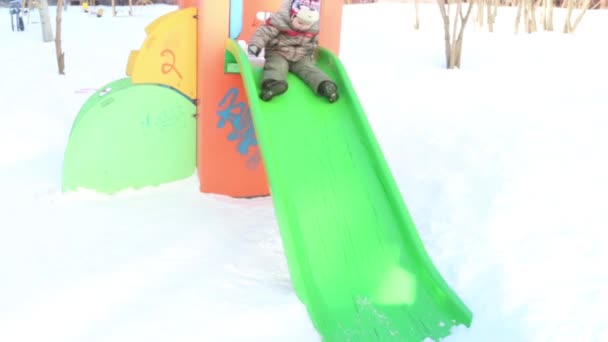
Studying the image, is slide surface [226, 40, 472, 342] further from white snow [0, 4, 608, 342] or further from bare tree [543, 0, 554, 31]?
bare tree [543, 0, 554, 31]

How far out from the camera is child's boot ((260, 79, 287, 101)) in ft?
8.34

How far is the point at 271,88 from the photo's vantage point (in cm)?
255

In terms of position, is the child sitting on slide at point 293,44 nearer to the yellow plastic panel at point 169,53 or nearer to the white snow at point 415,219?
the yellow plastic panel at point 169,53

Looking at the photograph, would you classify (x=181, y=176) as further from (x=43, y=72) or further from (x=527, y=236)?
(x=43, y=72)

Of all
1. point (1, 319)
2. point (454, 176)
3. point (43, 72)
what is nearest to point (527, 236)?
point (454, 176)

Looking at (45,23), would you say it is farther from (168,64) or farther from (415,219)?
(415,219)

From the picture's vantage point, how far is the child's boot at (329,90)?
2627 millimetres

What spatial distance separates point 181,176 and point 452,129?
5.75 ft

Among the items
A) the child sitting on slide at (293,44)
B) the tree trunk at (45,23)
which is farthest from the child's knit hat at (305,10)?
the tree trunk at (45,23)

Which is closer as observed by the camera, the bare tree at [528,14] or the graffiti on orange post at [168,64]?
the graffiti on orange post at [168,64]

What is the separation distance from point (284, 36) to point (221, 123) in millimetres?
623

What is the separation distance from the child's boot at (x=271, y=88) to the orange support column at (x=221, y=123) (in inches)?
17.8

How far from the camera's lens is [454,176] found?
282 cm

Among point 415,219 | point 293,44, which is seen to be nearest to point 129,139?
point 293,44
